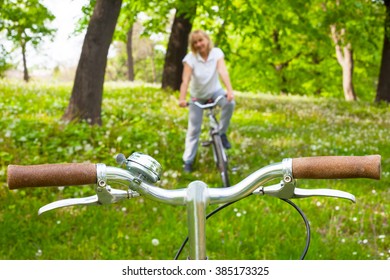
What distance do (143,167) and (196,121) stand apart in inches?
284

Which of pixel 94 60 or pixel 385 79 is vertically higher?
pixel 94 60

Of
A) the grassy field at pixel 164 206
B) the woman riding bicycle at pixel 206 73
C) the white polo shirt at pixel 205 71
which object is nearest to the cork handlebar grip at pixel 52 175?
the grassy field at pixel 164 206

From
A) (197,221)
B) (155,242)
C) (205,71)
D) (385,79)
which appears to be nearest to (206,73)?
(205,71)

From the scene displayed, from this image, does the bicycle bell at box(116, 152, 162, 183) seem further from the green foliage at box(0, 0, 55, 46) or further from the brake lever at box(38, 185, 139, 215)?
the green foliage at box(0, 0, 55, 46)

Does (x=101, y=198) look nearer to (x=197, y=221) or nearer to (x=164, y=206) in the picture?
(x=197, y=221)

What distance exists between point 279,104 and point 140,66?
52.5m

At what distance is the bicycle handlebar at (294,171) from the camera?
1601mm

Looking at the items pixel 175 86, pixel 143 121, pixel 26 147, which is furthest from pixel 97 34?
pixel 175 86

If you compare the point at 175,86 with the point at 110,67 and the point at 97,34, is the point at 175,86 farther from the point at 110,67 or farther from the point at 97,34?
the point at 110,67

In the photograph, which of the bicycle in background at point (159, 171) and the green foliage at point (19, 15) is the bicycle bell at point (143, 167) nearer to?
the bicycle in background at point (159, 171)

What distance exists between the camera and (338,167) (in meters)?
1.62

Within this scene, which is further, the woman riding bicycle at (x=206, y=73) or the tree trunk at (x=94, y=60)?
the tree trunk at (x=94, y=60)

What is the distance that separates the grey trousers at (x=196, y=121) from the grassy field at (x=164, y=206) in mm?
344

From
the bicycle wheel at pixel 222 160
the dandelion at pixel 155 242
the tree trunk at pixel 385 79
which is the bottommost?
the dandelion at pixel 155 242
